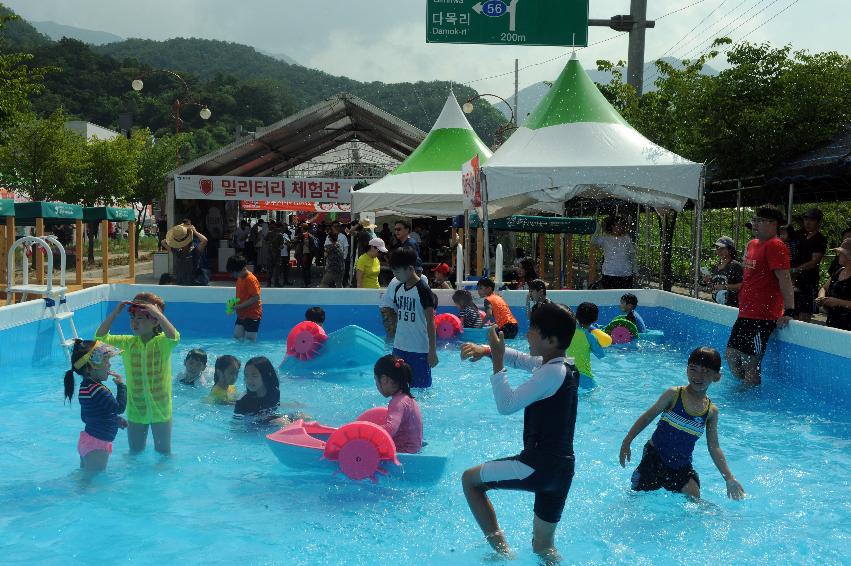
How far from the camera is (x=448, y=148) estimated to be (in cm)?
1891

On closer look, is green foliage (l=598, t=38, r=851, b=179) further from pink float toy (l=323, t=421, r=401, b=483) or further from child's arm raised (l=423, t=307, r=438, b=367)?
pink float toy (l=323, t=421, r=401, b=483)

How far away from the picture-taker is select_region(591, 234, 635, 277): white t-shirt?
1354 cm

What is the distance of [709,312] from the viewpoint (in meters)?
11.8

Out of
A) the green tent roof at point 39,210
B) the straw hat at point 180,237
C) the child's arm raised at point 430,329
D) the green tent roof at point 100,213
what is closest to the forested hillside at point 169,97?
the straw hat at point 180,237

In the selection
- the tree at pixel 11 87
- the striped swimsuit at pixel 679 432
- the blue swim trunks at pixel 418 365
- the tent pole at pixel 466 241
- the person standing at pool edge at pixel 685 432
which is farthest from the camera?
the tree at pixel 11 87

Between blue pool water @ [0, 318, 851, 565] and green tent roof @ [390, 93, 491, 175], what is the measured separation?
11.2 meters

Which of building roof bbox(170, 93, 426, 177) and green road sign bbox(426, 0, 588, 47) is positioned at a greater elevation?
green road sign bbox(426, 0, 588, 47)

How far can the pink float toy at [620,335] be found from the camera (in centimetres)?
1191

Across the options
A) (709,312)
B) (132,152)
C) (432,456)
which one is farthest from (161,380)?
(132,152)

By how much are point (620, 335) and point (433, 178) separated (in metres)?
7.30

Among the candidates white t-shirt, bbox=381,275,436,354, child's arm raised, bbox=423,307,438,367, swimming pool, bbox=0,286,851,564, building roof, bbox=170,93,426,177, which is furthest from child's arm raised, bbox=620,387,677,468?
building roof, bbox=170,93,426,177

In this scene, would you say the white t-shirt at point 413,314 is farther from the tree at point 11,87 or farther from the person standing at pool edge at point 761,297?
the tree at point 11,87

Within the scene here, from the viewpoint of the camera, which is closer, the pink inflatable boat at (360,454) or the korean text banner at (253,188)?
the pink inflatable boat at (360,454)

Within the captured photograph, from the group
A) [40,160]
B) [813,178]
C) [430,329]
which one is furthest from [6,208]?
[40,160]
